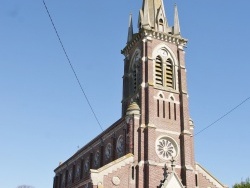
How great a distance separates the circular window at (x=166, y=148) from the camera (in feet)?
122

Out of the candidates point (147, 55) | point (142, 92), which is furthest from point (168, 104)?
point (147, 55)

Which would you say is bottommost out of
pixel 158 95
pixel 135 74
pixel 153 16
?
pixel 158 95

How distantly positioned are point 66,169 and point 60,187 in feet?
10.0

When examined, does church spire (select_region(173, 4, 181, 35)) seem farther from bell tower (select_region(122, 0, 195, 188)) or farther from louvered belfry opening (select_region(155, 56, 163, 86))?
louvered belfry opening (select_region(155, 56, 163, 86))

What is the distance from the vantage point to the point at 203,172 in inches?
1544

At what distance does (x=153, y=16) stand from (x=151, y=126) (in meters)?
15.3

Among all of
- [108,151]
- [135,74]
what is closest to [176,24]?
[135,74]

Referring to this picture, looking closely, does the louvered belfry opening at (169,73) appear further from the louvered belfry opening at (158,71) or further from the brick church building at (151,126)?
the louvered belfry opening at (158,71)

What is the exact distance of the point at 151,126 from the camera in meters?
37.0

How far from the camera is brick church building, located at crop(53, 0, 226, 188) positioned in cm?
3506

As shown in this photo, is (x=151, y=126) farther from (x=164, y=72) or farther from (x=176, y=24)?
(x=176, y=24)

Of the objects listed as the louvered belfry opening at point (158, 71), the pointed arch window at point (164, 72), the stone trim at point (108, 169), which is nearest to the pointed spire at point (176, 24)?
the pointed arch window at point (164, 72)

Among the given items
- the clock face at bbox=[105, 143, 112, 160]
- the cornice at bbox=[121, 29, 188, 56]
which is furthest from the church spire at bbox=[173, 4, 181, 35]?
the clock face at bbox=[105, 143, 112, 160]

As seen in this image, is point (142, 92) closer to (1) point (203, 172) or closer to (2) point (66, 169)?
(1) point (203, 172)
